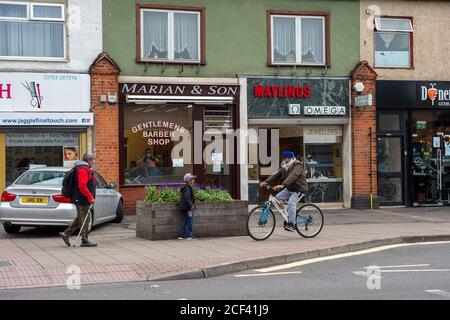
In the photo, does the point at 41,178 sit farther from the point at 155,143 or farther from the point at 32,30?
the point at 32,30

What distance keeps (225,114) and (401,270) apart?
1042 cm

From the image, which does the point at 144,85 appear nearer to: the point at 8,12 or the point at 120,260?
the point at 8,12

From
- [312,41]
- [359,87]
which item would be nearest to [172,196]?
[359,87]

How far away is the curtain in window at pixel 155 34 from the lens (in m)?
19.3

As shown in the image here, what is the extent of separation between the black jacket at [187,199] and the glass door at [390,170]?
9.33 meters

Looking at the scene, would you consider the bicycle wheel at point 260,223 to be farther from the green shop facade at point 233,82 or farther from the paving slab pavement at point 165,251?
the green shop facade at point 233,82

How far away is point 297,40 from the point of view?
67.3 ft

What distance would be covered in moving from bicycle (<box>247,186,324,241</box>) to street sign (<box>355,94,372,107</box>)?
6.77 metres

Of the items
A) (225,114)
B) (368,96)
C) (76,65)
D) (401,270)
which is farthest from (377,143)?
(401,270)

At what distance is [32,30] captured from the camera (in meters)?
18.4

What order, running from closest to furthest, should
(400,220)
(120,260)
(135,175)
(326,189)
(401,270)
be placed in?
(401,270), (120,260), (400,220), (135,175), (326,189)

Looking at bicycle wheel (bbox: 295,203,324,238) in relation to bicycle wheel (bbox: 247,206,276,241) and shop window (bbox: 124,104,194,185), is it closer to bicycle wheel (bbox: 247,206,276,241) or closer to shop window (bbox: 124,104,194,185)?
bicycle wheel (bbox: 247,206,276,241)

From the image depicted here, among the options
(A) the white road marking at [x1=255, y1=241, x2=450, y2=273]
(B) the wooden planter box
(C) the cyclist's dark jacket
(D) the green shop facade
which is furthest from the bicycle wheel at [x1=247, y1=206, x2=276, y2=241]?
(D) the green shop facade

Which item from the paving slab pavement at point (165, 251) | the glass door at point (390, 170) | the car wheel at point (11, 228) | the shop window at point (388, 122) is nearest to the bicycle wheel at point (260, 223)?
the paving slab pavement at point (165, 251)
